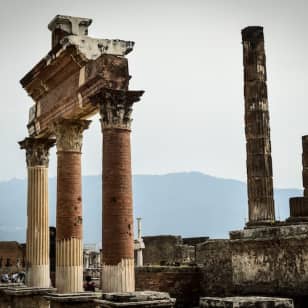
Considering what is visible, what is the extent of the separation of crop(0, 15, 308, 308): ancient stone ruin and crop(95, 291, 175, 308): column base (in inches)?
0.7

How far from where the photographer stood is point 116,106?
36.5ft

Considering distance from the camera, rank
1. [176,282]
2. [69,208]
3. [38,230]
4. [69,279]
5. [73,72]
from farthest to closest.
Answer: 1. [176,282]
2. [38,230]
3. [69,208]
4. [69,279]
5. [73,72]

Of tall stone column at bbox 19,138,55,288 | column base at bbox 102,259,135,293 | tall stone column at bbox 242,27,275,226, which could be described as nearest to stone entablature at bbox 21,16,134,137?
tall stone column at bbox 19,138,55,288

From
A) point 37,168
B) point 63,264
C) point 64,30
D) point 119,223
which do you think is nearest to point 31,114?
point 37,168

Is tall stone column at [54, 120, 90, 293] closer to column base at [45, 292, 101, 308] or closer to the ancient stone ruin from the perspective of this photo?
the ancient stone ruin

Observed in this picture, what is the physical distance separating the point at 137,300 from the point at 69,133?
5.52 meters

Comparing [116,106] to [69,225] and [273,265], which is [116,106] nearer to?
[69,225]

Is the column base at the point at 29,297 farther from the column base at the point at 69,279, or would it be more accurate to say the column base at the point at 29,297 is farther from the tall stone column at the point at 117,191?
the tall stone column at the point at 117,191

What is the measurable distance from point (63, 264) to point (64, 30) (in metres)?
5.14

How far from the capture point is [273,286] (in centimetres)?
860

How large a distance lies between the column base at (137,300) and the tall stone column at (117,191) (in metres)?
0.83

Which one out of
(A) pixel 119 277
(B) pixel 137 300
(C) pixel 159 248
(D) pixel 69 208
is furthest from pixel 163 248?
(B) pixel 137 300

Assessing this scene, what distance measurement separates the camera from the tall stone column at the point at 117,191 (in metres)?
10.7

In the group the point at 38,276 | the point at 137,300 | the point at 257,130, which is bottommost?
the point at 137,300
